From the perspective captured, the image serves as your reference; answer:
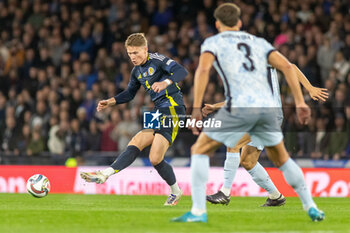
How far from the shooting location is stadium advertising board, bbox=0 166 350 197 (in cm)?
1314

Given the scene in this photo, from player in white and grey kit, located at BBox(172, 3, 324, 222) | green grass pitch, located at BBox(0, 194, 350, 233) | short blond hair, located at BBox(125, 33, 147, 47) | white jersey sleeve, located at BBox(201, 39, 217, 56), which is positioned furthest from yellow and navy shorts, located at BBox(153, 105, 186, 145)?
white jersey sleeve, located at BBox(201, 39, 217, 56)

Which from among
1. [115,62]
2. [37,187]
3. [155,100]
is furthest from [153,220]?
[115,62]

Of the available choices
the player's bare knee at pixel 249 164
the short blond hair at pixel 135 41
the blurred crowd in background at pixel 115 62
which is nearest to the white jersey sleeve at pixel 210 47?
the short blond hair at pixel 135 41

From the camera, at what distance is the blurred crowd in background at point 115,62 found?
14203 millimetres

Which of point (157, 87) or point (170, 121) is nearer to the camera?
point (157, 87)

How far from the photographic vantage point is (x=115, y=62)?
17.7 meters

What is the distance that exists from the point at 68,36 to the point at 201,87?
43.4ft

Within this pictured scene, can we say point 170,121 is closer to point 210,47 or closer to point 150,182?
point 210,47

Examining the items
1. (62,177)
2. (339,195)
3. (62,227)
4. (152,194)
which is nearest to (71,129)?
(62,177)

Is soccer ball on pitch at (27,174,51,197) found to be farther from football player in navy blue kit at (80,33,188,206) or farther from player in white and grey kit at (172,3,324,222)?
player in white and grey kit at (172,3,324,222)

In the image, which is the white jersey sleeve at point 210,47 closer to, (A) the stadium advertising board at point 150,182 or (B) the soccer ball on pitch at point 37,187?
(B) the soccer ball on pitch at point 37,187

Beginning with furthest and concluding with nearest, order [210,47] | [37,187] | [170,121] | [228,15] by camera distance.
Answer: [37,187] → [170,121] → [228,15] → [210,47]

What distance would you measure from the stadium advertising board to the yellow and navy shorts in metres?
3.24

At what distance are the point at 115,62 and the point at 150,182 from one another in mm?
4859
